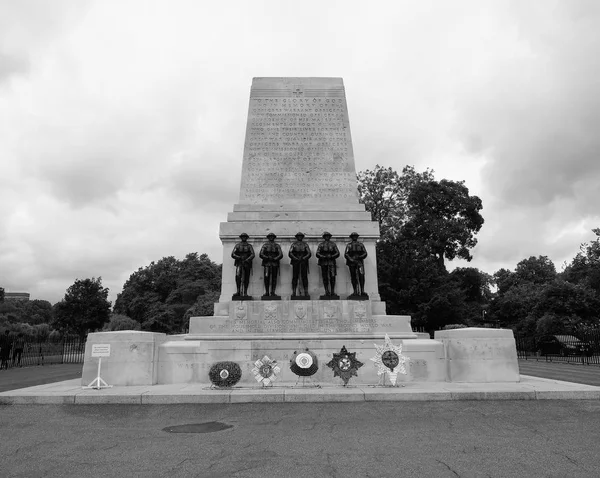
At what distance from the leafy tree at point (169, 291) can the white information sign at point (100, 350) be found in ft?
144

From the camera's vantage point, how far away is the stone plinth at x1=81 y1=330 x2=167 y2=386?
12.5 m

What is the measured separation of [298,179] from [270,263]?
440 cm

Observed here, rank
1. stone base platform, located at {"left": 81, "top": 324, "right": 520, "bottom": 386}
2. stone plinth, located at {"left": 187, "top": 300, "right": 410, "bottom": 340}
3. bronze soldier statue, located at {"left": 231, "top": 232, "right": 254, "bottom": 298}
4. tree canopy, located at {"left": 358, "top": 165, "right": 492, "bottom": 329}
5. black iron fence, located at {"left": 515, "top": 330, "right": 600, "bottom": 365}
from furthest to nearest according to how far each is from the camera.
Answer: tree canopy, located at {"left": 358, "top": 165, "right": 492, "bottom": 329}, black iron fence, located at {"left": 515, "top": 330, "right": 600, "bottom": 365}, bronze soldier statue, located at {"left": 231, "top": 232, "right": 254, "bottom": 298}, stone plinth, located at {"left": 187, "top": 300, "right": 410, "bottom": 340}, stone base platform, located at {"left": 81, "top": 324, "right": 520, "bottom": 386}

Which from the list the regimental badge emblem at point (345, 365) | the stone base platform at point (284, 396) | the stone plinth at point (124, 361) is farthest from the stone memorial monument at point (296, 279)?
the stone base platform at point (284, 396)

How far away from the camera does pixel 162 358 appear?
13.2 metres

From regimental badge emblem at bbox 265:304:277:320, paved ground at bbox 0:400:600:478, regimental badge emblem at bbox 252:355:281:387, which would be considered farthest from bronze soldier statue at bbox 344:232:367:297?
paved ground at bbox 0:400:600:478

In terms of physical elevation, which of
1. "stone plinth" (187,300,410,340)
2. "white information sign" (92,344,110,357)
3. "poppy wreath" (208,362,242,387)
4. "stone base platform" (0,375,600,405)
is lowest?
"stone base platform" (0,375,600,405)

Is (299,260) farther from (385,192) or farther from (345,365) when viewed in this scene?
(385,192)

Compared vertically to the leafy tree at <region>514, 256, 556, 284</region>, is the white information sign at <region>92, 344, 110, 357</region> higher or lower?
lower

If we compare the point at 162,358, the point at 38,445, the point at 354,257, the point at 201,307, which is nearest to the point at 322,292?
the point at 354,257

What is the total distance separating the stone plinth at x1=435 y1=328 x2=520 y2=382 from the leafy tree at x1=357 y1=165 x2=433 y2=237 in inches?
1265

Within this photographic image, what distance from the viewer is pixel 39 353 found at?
33.3 m

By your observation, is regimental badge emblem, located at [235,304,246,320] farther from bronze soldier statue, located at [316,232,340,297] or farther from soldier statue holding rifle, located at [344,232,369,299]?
soldier statue holding rifle, located at [344,232,369,299]

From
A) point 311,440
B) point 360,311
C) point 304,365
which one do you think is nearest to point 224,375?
point 304,365
